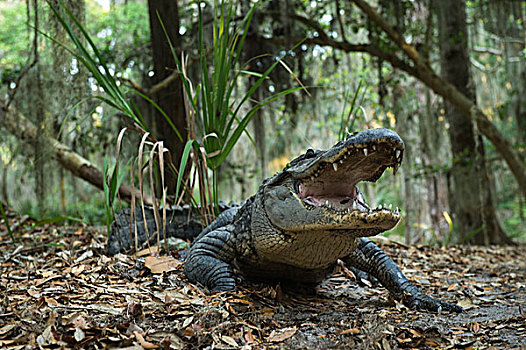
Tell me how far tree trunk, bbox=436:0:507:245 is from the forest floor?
3420mm

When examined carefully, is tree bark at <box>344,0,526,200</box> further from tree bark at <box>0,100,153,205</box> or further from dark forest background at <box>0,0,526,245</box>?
tree bark at <box>0,100,153,205</box>

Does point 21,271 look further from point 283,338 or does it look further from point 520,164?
point 520,164

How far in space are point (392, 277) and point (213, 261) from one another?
1269 millimetres

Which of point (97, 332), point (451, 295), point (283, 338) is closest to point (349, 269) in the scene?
point (451, 295)

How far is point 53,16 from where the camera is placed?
513 centimetres

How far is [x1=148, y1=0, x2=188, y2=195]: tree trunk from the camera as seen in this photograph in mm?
5078

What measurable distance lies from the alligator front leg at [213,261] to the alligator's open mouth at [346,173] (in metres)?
0.73

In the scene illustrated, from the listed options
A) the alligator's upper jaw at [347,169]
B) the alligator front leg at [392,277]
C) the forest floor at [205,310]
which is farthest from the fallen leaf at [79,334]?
the alligator front leg at [392,277]

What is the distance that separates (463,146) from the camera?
24.0 ft

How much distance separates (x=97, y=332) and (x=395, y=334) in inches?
56.6

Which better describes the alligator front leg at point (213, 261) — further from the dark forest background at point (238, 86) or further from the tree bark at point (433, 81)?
the tree bark at point (433, 81)

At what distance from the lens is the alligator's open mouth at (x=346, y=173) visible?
2439 mm

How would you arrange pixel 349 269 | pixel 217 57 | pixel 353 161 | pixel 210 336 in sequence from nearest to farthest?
pixel 210 336 < pixel 353 161 < pixel 217 57 < pixel 349 269

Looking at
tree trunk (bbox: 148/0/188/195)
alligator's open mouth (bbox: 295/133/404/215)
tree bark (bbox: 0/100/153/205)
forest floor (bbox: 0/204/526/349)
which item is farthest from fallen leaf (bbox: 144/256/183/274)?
tree bark (bbox: 0/100/153/205)
